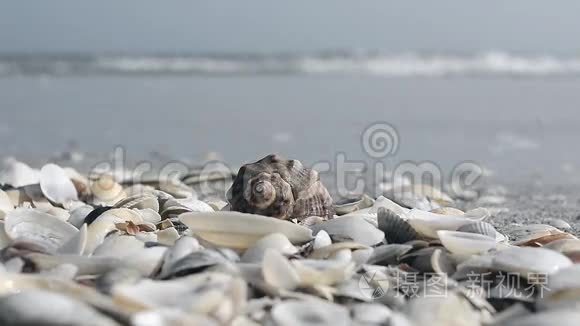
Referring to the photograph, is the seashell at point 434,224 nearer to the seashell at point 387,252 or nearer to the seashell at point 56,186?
the seashell at point 387,252

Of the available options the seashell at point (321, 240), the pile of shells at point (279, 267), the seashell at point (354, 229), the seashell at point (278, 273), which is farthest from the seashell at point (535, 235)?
the seashell at point (278, 273)

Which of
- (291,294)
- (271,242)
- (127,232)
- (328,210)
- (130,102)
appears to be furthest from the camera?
(130,102)

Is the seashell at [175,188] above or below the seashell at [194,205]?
below

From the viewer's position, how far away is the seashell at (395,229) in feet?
7.40

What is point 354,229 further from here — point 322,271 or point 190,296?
point 190,296

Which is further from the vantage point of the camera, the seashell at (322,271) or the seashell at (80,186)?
the seashell at (80,186)

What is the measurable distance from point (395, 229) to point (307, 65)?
15805mm

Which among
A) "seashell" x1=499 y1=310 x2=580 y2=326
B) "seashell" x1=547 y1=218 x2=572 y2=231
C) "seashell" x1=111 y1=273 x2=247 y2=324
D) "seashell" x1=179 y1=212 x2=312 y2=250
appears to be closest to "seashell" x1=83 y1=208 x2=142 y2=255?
"seashell" x1=179 y1=212 x2=312 y2=250

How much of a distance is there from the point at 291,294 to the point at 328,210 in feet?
2.95

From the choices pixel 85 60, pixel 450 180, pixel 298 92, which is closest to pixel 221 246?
pixel 450 180

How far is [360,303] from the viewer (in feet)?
6.09

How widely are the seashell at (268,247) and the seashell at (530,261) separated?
530 millimetres

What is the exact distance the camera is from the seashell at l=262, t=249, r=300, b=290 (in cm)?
182

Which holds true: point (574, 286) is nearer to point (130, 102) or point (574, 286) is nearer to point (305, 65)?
point (130, 102)
